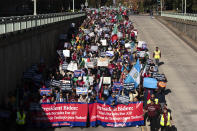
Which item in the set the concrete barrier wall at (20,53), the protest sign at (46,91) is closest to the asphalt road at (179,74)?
the protest sign at (46,91)

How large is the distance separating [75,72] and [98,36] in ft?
62.2

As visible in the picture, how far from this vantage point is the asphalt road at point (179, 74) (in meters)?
20.0

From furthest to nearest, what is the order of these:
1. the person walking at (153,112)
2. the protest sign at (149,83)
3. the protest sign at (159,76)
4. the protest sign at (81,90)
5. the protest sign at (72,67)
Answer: the protest sign at (72,67) < the protest sign at (159,76) < the protest sign at (149,83) < the protest sign at (81,90) < the person walking at (153,112)

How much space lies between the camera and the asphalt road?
20019 millimetres

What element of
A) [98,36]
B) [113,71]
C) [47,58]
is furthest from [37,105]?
[98,36]

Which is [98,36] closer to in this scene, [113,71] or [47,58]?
[47,58]

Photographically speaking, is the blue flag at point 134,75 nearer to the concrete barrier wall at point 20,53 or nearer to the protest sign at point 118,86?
the protest sign at point 118,86

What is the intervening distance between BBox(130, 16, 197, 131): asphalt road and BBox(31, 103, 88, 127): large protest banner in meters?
4.32

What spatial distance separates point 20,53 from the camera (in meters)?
24.8

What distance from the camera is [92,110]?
17469 mm

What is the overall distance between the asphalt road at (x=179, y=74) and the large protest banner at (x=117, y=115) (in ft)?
6.89

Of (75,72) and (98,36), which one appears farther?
(98,36)

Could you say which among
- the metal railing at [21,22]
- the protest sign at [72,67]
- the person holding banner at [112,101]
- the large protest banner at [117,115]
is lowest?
the large protest banner at [117,115]

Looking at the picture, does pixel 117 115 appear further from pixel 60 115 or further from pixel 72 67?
pixel 72 67
